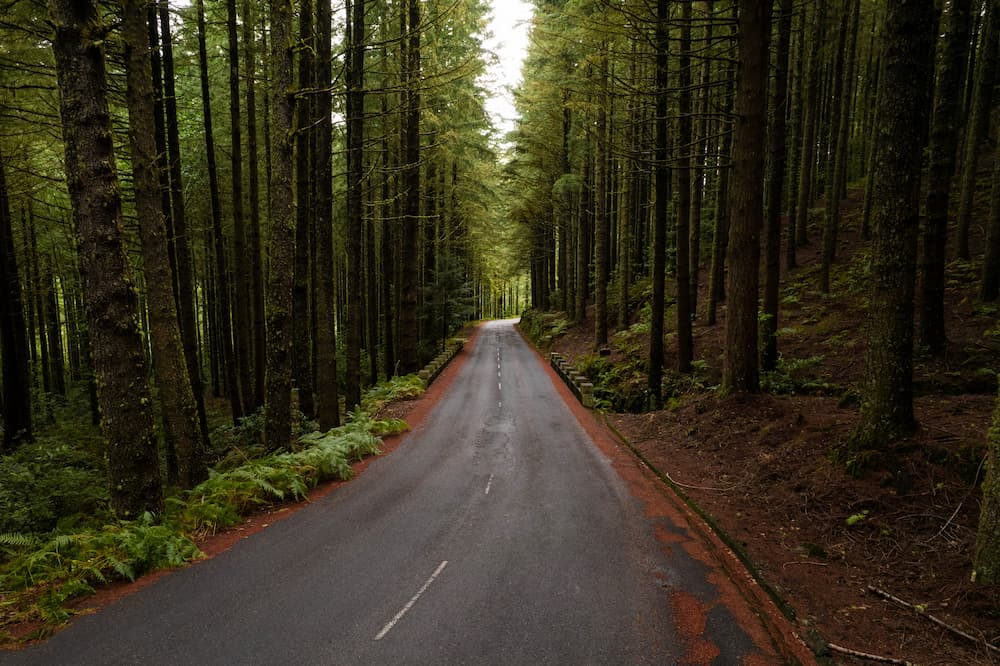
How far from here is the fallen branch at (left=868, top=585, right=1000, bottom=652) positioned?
14.4ft

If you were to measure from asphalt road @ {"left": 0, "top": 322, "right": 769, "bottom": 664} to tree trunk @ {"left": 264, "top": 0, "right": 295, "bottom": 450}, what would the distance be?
117 inches

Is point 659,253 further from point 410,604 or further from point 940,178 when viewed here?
point 410,604

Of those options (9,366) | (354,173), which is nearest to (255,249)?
(354,173)

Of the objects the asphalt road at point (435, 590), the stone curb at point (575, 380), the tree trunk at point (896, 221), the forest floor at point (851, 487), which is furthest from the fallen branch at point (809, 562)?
the stone curb at point (575, 380)

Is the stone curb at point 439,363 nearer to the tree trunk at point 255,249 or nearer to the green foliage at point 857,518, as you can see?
the tree trunk at point 255,249

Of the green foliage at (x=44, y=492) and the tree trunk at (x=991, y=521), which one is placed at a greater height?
the tree trunk at (x=991, y=521)

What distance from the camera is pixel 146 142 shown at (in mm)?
8289

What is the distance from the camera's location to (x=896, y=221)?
266 inches

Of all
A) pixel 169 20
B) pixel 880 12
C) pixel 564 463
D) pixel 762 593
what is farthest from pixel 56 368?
pixel 880 12

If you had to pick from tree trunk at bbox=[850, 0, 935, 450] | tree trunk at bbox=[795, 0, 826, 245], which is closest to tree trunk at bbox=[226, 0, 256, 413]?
tree trunk at bbox=[850, 0, 935, 450]

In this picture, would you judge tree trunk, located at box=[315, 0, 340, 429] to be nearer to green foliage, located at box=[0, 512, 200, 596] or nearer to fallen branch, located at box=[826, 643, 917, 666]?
green foliage, located at box=[0, 512, 200, 596]

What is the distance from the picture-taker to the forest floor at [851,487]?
16.2 feet

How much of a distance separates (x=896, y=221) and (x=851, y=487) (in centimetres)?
399

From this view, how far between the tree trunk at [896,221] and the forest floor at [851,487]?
69cm
